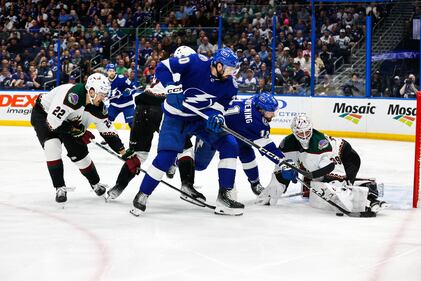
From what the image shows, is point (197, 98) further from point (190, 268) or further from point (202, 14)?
point (202, 14)

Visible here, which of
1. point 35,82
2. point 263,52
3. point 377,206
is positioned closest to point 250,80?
point 263,52

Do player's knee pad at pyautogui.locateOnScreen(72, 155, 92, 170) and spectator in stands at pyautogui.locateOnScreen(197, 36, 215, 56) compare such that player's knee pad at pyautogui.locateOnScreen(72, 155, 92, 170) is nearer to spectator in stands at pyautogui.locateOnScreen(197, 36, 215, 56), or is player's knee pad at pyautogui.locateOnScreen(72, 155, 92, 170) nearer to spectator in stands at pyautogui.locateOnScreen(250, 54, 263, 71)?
spectator in stands at pyautogui.locateOnScreen(250, 54, 263, 71)

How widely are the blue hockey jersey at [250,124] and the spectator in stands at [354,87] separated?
628cm

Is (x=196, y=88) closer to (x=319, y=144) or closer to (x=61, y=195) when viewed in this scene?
(x=319, y=144)

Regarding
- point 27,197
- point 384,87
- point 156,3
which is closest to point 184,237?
point 27,197

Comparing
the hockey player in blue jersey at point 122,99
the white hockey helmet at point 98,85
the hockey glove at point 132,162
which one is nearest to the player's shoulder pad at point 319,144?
the hockey glove at point 132,162

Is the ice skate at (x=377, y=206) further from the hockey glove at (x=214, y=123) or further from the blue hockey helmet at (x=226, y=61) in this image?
the blue hockey helmet at (x=226, y=61)

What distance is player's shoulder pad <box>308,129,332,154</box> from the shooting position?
545 cm

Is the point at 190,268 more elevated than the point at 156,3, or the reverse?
the point at 156,3

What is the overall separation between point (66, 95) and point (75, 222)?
0.98 meters

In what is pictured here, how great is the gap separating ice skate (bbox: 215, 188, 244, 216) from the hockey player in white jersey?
92cm

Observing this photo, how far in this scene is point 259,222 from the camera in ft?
16.2

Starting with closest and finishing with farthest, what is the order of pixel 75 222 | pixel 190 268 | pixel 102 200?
pixel 190 268, pixel 75 222, pixel 102 200

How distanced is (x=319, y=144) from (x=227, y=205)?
2.82 ft
